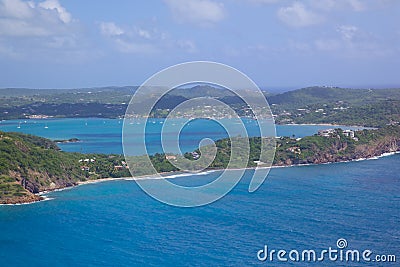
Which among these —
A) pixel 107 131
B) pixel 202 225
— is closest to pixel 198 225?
pixel 202 225

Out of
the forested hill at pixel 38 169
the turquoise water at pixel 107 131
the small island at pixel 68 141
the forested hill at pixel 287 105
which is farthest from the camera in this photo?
the forested hill at pixel 287 105

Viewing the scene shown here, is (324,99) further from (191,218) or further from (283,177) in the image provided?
(191,218)

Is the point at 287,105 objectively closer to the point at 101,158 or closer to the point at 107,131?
the point at 107,131

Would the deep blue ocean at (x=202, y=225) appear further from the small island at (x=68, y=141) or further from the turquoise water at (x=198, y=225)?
the small island at (x=68, y=141)

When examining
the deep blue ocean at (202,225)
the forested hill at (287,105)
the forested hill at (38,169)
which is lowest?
the deep blue ocean at (202,225)

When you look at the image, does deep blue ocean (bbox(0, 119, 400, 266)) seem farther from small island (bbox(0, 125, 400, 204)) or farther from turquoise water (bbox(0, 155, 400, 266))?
small island (bbox(0, 125, 400, 204))

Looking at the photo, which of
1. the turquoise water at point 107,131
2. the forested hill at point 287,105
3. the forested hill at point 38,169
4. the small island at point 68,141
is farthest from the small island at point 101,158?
the forested hill at point 287,105
